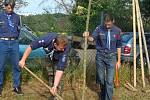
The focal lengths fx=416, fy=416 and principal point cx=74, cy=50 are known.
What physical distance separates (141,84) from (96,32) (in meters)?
2.65

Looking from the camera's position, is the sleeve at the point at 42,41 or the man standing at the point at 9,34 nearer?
the sleeve at the point at 42,41

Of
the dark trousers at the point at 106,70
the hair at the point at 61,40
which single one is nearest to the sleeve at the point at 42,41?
the hair at the point at 61,40

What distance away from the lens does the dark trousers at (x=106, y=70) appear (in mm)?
8445

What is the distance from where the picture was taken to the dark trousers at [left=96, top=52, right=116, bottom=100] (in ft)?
27.7

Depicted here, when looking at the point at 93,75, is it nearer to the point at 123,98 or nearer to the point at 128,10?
the point at 123,98

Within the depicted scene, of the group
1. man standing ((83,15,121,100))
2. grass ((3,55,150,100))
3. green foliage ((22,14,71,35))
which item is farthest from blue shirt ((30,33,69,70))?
green foliage ((22,14,71,35))

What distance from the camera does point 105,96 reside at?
8656mm

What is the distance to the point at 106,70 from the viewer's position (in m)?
8.57

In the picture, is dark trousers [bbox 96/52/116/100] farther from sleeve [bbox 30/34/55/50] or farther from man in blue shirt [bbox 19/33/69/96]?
sleeve [bbox 30/34/55/50]

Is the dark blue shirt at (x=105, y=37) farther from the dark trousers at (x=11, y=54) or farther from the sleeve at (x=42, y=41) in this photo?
the sleeve at (x=42, y=41)

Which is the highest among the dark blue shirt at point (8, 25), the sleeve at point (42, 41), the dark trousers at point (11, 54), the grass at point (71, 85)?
the dark blue shirt at point (8, 25)

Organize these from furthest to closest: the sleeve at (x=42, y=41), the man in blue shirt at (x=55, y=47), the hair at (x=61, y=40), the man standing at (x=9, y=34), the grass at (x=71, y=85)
Answer: the grass at (x=71, y=85), the man standing at (x=9, y=34), the sleeve at (x=42, y=41), the man in blue shirt at (x=55, y=47), the hair at (x=61, y=40)

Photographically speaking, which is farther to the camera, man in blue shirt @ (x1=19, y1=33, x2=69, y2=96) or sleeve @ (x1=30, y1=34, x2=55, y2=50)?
sleeve @ (x1=30, y1=34, x2=55, y2=50)

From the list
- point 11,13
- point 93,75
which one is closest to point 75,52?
point 93,75
